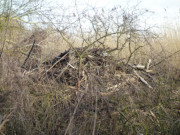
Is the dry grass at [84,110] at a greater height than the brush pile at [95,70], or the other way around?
the brush pile at [95,70]

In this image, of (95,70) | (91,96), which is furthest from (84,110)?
(95,70)

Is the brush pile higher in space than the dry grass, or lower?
higher

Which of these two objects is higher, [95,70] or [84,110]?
[95,70]

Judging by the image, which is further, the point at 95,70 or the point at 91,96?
the point at 95,70

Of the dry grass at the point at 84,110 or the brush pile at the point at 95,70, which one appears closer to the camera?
the dry grass at the point at 84,110

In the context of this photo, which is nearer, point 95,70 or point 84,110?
point 84,110

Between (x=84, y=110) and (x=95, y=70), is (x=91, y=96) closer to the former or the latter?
(x=84, y=110)

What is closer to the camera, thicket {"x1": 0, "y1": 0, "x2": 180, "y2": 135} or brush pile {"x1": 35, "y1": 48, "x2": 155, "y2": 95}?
thicket {"x1": 0, "y1": 0, "x2": 180, "y2": 135}

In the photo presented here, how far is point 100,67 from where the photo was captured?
4.02 meters

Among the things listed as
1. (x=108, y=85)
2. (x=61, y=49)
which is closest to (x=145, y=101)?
(x=108, y=85)

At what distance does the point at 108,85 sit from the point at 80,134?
4.88ft

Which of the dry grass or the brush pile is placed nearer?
the dry grass

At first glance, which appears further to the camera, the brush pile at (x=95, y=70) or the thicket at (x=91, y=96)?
the brush pile at (x=95, y=70)

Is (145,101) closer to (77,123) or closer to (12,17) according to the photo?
(77,123)
